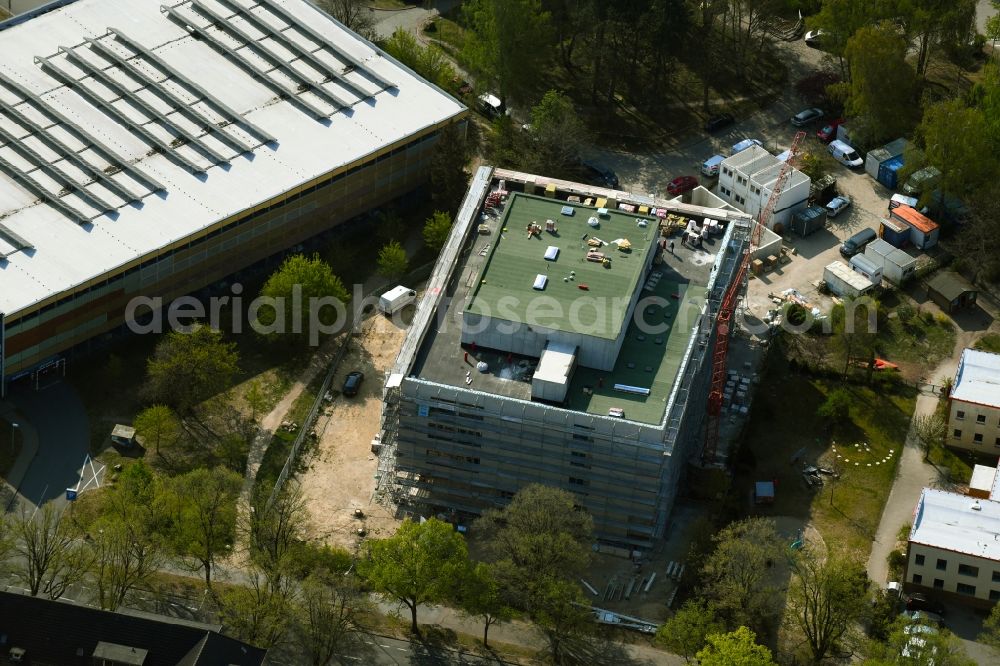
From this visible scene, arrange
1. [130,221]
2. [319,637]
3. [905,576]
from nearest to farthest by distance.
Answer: [319,637] < [905,576] < [130,221]

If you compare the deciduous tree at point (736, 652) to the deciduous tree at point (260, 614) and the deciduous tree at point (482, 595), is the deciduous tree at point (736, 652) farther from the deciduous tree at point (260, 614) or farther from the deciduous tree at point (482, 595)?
the deciduous tree at point (260, 614)

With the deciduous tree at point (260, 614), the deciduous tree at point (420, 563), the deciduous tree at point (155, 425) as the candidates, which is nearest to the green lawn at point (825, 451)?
the deciduous tree at point (420, 563)

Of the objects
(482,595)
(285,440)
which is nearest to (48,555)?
(285,440)

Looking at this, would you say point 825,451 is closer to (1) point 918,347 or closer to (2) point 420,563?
(1) point 918,347

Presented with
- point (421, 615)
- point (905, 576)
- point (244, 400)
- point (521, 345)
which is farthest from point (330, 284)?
point (905, 576)

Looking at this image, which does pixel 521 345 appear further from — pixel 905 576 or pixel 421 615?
pixel 905 576
